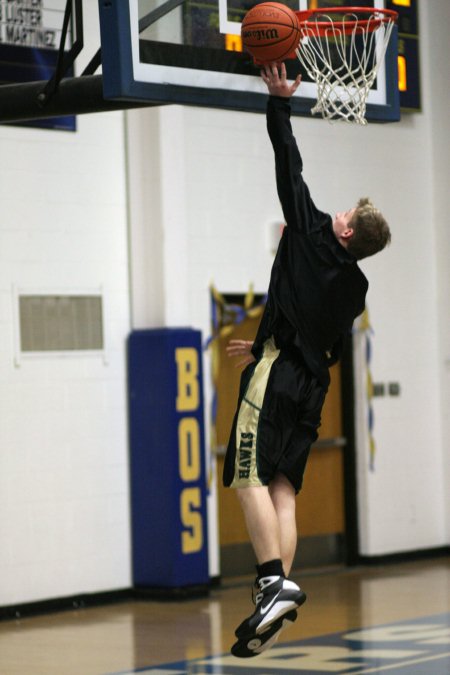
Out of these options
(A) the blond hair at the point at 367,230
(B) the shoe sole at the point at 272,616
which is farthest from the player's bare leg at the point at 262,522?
(A) the blond hair at the point at 367,230

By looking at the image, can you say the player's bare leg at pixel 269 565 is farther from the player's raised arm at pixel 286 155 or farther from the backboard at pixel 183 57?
the backboard at pixel 183 57

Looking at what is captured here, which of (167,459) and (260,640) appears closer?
(260,640)

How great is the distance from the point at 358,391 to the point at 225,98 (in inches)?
267

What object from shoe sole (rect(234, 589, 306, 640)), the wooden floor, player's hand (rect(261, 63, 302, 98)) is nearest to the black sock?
shoe sole (rect(234, 589, 306, 640))

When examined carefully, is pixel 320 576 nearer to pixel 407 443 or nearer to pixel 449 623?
pixel 407 443

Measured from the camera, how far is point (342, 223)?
5961 millimetres

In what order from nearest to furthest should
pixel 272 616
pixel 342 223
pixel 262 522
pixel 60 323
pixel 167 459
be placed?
pixel 272 616 < pixel 262 522 < pixel 342 223 < pixel 60 323 < pixel 167 459

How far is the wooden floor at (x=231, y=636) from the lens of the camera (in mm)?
8312

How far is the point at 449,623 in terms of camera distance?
9656 millimetres

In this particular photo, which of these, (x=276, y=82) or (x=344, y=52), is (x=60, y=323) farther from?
(x=276, y=82)

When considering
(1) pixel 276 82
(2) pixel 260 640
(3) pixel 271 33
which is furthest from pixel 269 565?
(3) pixel 271 33

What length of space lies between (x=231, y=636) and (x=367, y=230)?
14.2 ft

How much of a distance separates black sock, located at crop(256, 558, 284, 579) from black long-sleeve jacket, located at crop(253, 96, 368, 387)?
2.72ft

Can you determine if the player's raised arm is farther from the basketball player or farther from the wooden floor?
the wooden floor
